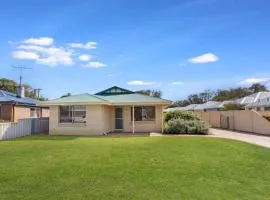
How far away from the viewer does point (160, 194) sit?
8547 mm

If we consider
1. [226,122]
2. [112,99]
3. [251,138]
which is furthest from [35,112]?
[251,138]

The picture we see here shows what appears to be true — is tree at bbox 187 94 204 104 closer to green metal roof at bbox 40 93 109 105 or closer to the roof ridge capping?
the roof ridge capping

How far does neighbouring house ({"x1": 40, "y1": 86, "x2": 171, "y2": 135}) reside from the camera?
2655 cm

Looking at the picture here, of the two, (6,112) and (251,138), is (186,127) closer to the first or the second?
(251,138)

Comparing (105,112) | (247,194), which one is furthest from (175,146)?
(105,112)

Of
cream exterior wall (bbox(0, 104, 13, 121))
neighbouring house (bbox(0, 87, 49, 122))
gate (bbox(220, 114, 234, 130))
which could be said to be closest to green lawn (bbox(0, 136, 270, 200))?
neighbouring house (bbox(0, 87, 49, 122))

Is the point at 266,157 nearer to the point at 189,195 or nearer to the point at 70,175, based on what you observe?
the point at 189,195

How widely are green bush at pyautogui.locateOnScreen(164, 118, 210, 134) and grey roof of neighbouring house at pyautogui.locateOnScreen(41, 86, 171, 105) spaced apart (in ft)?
6.14

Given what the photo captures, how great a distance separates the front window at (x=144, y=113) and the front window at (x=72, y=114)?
4.89 m

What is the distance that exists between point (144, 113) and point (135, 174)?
18810mm

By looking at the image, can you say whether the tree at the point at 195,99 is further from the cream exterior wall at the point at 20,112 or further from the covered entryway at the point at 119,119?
the cream exterior wall at the point at 20,112

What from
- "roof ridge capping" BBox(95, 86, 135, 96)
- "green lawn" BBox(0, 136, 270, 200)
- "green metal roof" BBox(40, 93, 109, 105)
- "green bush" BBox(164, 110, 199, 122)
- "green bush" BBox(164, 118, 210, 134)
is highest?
"roof ridge capping" BBox(95, 86, 135, 96)

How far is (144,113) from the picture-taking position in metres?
29.5

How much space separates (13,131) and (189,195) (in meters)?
18.4
